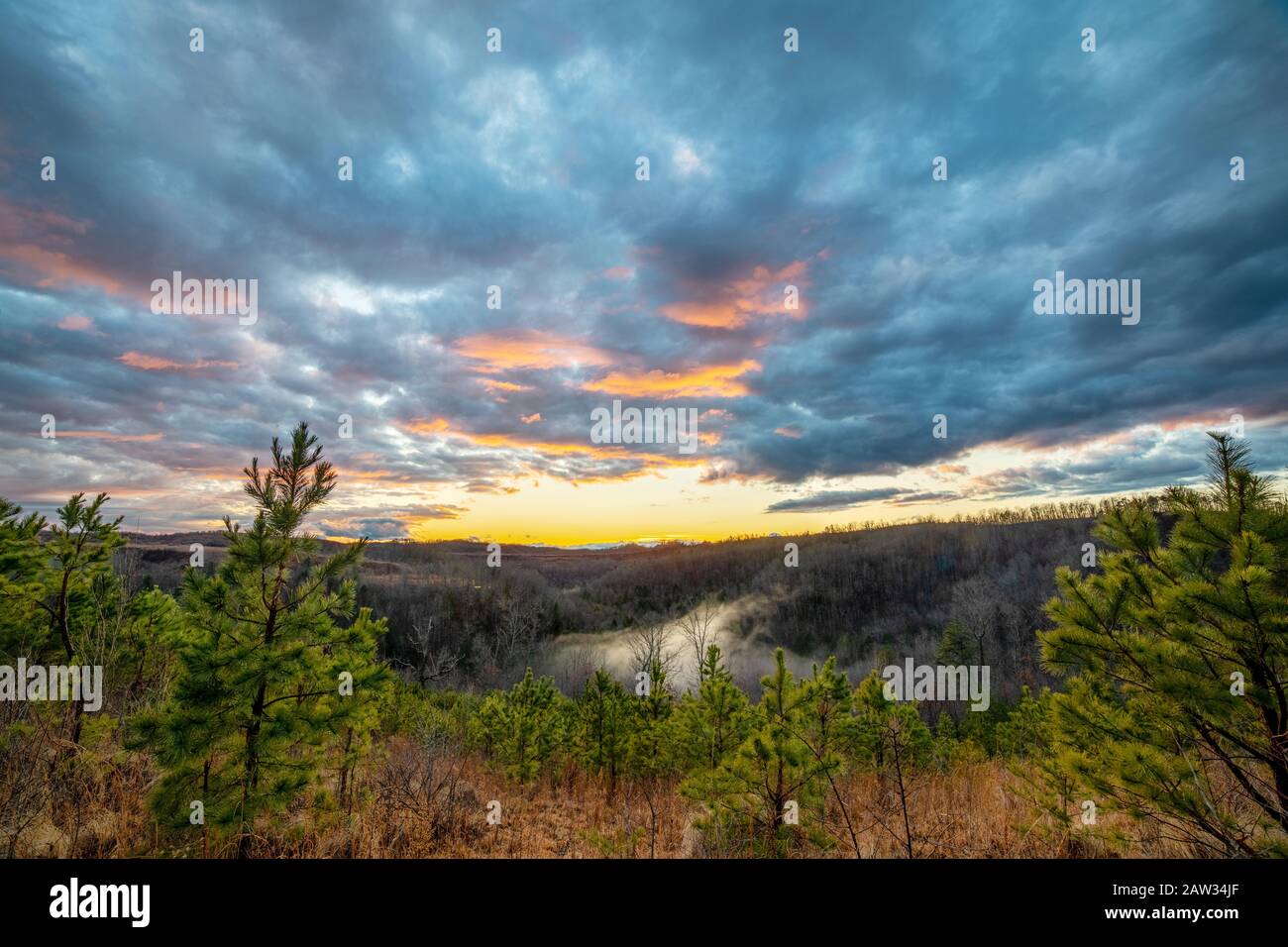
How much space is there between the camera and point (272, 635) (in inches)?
201

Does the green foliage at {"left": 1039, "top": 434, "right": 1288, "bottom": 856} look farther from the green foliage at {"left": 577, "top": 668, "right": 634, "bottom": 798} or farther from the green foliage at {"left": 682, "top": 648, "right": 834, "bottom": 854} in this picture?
the green foliage at {"left": 577, "top": 668, "right": 634, "bottom": 798}

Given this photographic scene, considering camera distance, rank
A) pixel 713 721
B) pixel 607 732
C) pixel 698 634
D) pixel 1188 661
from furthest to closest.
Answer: pixel 698 634
pixel 607 732
pixel 713 721
pixel 1188 661

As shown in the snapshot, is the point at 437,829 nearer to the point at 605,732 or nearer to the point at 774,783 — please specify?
the point at 774,783

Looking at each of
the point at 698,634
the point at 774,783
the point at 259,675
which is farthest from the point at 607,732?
the point at 698,634

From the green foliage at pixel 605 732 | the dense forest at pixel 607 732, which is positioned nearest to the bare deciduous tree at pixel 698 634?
the green foliage at pixel 605 732

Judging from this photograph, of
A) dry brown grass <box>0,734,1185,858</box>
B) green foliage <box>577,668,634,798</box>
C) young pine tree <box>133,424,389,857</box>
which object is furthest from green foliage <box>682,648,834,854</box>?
green foliage <box>577,668,634,798</box>

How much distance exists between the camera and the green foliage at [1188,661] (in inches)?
160

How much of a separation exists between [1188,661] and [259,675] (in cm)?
867

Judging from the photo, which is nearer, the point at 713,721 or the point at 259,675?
the point at 259,675

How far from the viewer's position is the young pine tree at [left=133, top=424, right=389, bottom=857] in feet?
15.4

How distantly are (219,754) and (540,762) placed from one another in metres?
9.02

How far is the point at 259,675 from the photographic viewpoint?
15.8ft
